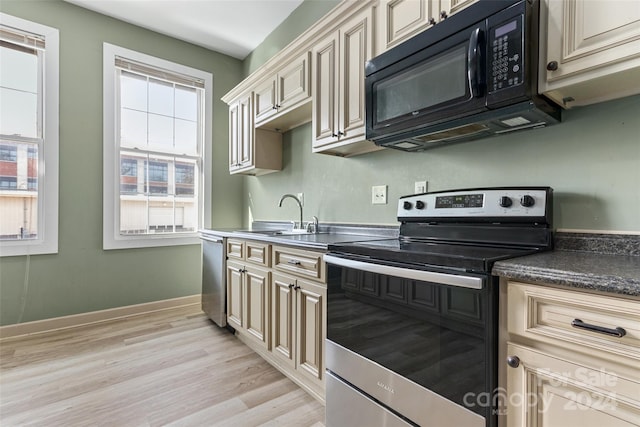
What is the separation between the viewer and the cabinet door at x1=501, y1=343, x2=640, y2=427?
760mm

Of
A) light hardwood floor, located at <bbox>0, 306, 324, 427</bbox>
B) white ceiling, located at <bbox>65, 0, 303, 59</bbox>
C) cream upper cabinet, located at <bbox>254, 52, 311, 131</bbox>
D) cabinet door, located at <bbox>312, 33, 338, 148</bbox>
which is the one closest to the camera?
light hardwood floor, located at <bbox>0, 306, 324, 427</bbox>

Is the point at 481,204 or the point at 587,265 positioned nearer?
Result: the point at 587,265

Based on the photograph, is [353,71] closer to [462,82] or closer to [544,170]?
[462,82]

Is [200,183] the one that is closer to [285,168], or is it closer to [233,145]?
[233,145]

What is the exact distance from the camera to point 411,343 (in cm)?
119

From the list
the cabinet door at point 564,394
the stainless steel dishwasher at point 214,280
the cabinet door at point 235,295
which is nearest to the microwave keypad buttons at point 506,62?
the cabinet door at point 564,394

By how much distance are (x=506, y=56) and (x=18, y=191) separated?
3.69 m

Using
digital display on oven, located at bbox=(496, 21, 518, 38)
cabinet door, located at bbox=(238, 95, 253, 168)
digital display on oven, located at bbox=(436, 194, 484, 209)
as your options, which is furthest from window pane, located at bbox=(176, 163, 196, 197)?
digital display on oven, located at bbox=(496, 21, 518, 38)

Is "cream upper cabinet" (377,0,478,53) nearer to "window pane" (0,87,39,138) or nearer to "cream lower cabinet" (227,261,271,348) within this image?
"cream lower cabinet" (227,261,271,348)

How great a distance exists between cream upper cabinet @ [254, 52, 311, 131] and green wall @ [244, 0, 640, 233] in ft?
1.57

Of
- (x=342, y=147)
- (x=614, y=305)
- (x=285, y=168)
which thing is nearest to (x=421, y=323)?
(x=614, y=305)

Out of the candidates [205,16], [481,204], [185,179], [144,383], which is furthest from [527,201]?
[185,179]

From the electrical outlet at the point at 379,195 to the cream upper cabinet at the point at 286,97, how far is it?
0.79 m

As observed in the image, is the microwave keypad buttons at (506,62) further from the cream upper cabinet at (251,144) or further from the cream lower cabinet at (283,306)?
the cream upper cabinet at (251,144)
